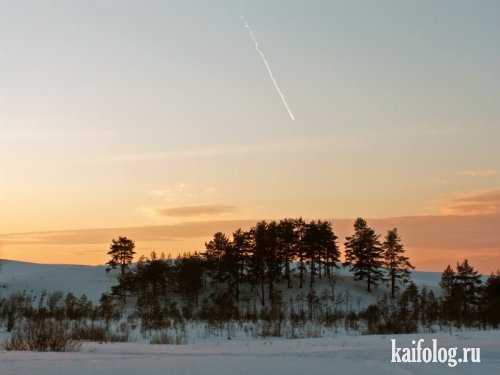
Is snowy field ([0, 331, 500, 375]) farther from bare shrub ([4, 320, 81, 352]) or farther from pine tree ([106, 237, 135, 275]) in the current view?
pine tree ([106, 237, 135, 275])

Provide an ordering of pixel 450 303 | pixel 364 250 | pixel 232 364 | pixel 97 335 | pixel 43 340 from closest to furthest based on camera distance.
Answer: pixel 232 364 → pixel 43 340 → pixel 97 335 → pixel 450 303 → pixel 364 250

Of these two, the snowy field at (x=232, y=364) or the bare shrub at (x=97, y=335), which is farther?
the bare shrub at (x=97, y=335)

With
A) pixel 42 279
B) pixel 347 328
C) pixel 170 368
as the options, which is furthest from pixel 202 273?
pixel 170 368

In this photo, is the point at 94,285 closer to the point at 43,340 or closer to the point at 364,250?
the point at 364,250

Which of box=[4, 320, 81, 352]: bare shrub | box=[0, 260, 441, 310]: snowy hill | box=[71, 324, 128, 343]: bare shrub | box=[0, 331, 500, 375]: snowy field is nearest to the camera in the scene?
box=[0, 331, 500, 375]: snowy field

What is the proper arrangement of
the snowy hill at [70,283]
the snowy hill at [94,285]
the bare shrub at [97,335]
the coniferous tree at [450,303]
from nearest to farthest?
the bare shrub at [97,335] < the coniferous tree at [450,303] < the snowy hill at [94,285] < the snowy hill at [70,283]

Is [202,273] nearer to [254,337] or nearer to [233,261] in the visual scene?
[233,261]

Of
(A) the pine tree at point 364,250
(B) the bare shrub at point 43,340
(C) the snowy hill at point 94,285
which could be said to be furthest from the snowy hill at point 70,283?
(B) the bare shrub at point 43,340

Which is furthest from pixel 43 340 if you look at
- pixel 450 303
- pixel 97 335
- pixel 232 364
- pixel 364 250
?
pixel 364 250

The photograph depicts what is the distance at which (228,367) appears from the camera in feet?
30.7

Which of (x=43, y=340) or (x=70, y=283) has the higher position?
(x=43, y=340)

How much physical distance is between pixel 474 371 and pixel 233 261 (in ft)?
160

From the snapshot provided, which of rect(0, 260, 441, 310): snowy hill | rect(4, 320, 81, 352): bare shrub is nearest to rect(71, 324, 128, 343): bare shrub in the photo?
rect(4, 320, 81, 352): bare shrub

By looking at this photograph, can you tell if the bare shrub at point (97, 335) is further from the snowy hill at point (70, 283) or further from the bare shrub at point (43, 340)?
the snowy hill at point (70, 283)
